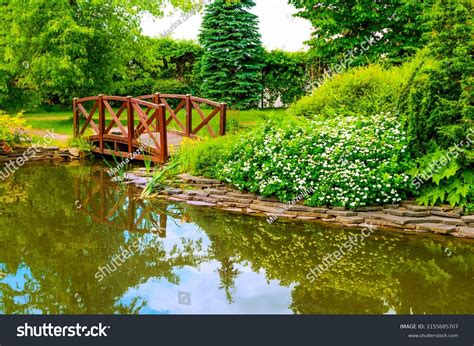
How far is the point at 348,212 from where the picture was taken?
8250 millimetres

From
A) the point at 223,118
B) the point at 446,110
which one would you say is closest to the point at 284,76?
the point at 223,118

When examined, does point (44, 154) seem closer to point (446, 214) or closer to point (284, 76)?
point (446, 214)

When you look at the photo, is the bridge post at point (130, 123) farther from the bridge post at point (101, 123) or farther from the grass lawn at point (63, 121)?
the grass lawn at point (63, 121)

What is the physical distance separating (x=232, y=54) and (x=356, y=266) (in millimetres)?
A: 16065

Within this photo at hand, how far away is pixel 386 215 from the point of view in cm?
811

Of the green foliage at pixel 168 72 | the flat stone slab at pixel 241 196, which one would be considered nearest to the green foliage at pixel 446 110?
the flat stone slab at pixel 241 196

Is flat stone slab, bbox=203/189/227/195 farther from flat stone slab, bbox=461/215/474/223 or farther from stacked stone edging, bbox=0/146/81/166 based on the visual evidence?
stacked stone edging, bbox=0/146/81/166

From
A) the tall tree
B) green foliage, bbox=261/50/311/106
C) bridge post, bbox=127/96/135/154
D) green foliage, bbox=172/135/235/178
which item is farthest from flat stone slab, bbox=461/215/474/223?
green foliage, bbox=261/50/311/106

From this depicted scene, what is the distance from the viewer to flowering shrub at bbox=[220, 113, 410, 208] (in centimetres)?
830

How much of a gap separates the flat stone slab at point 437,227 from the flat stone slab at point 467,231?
0.10m
